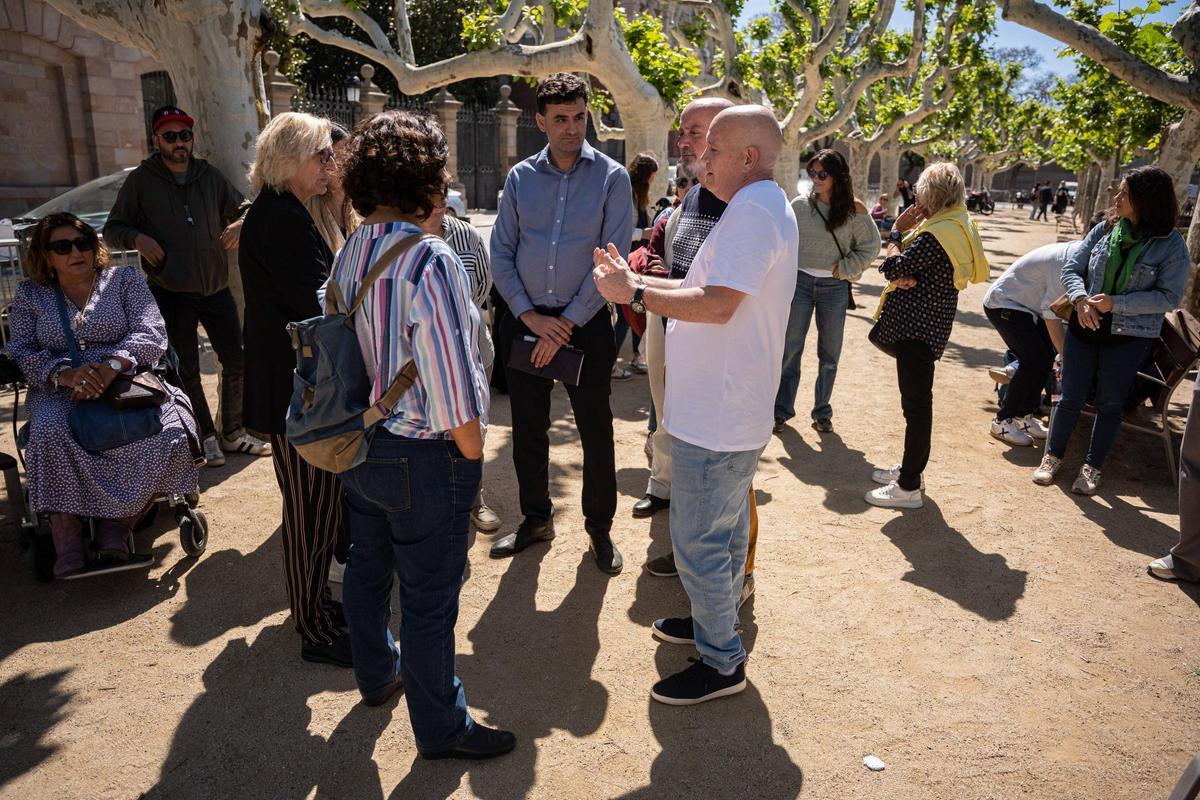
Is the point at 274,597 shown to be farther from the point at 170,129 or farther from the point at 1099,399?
the point at 1099,399

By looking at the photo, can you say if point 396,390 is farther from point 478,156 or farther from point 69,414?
point 478,156

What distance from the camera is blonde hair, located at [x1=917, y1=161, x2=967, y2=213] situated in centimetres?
429

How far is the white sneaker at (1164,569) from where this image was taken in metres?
4.03

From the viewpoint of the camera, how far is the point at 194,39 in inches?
204

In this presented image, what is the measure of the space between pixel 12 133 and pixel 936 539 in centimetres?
1866

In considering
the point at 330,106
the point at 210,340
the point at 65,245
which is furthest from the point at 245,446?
the point at 330,106

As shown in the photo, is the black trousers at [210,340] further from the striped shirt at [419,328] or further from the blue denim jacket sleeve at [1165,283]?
the blue denim jacket sleeve at [1165,283]

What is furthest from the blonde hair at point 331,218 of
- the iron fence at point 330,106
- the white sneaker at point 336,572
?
the iron fence at point 330,106

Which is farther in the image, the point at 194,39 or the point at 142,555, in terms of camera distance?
the point at 194,39

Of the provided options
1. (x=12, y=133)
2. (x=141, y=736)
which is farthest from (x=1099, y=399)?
(x=12, y=133)

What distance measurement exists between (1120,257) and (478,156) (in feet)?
85.1

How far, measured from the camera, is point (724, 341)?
8.59 ft

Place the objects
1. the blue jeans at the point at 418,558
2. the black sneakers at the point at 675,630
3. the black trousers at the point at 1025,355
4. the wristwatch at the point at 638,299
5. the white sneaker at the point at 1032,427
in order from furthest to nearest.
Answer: the white sneaker at the point at 1032,427
the black trousers at the point at 1025,355
the black sneakers at the point at 675,630
the wristwatch at the point at 638,299
the blue jeans at the point at 418,558

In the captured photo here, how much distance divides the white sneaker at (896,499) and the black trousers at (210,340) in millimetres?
4104
